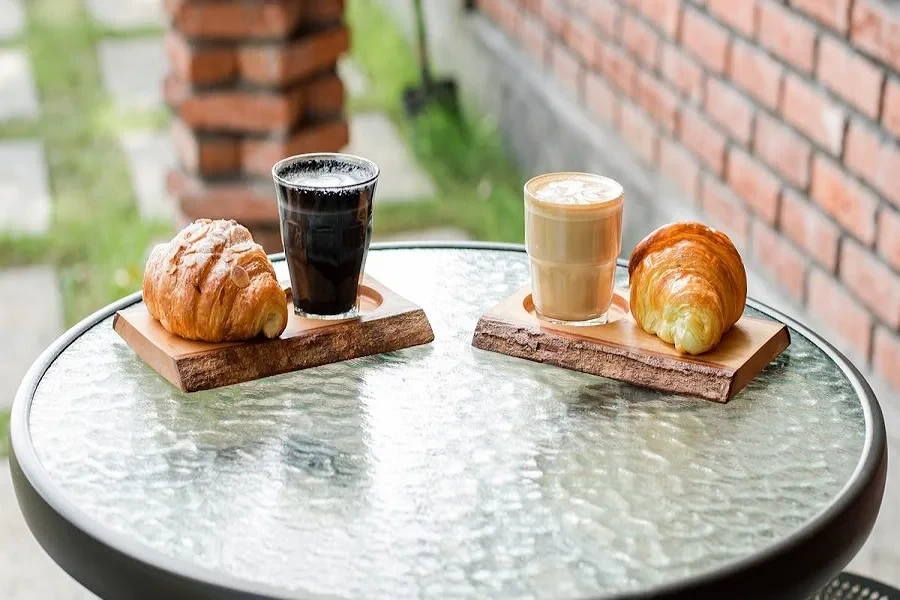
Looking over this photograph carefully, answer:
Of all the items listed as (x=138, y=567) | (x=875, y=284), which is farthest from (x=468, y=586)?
(x=875, y=284)

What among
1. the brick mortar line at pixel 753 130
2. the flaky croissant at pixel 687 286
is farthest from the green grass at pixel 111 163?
the flaky croissant at pixel 687 286

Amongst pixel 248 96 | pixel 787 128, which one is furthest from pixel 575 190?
pixel 248 96

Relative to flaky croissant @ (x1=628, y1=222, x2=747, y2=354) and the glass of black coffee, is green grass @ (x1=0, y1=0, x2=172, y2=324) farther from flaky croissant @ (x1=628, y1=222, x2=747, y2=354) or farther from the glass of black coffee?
flaky croissant @ (x1=628, y1=222, x2=747, y2=354)

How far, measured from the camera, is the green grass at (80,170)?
3324mm

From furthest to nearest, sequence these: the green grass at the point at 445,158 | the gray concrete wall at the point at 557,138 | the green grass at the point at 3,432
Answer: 1. the green grass at the point at 445,158
2. the green grass at the point at 3,432
3. the gray concrete wall at the point at 557,138

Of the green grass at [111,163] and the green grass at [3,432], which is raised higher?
the green grass at [111,163]

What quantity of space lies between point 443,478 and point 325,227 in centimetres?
32

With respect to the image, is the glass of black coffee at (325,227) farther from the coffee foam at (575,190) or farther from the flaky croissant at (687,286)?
the flaky croissant at (687,286)

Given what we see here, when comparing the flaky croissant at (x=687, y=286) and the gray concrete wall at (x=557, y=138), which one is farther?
the gray concrete wall at (x=557, y=138)

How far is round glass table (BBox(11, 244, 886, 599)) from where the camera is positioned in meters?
1.05

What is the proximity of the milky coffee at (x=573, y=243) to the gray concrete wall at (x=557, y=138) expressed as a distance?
3.19ft

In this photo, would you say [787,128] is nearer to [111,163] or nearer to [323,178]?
[323,178]

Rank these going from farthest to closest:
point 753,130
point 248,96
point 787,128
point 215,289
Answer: point 248,96, point 753,130, point 787,128, point 215,289

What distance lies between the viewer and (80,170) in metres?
3.93
